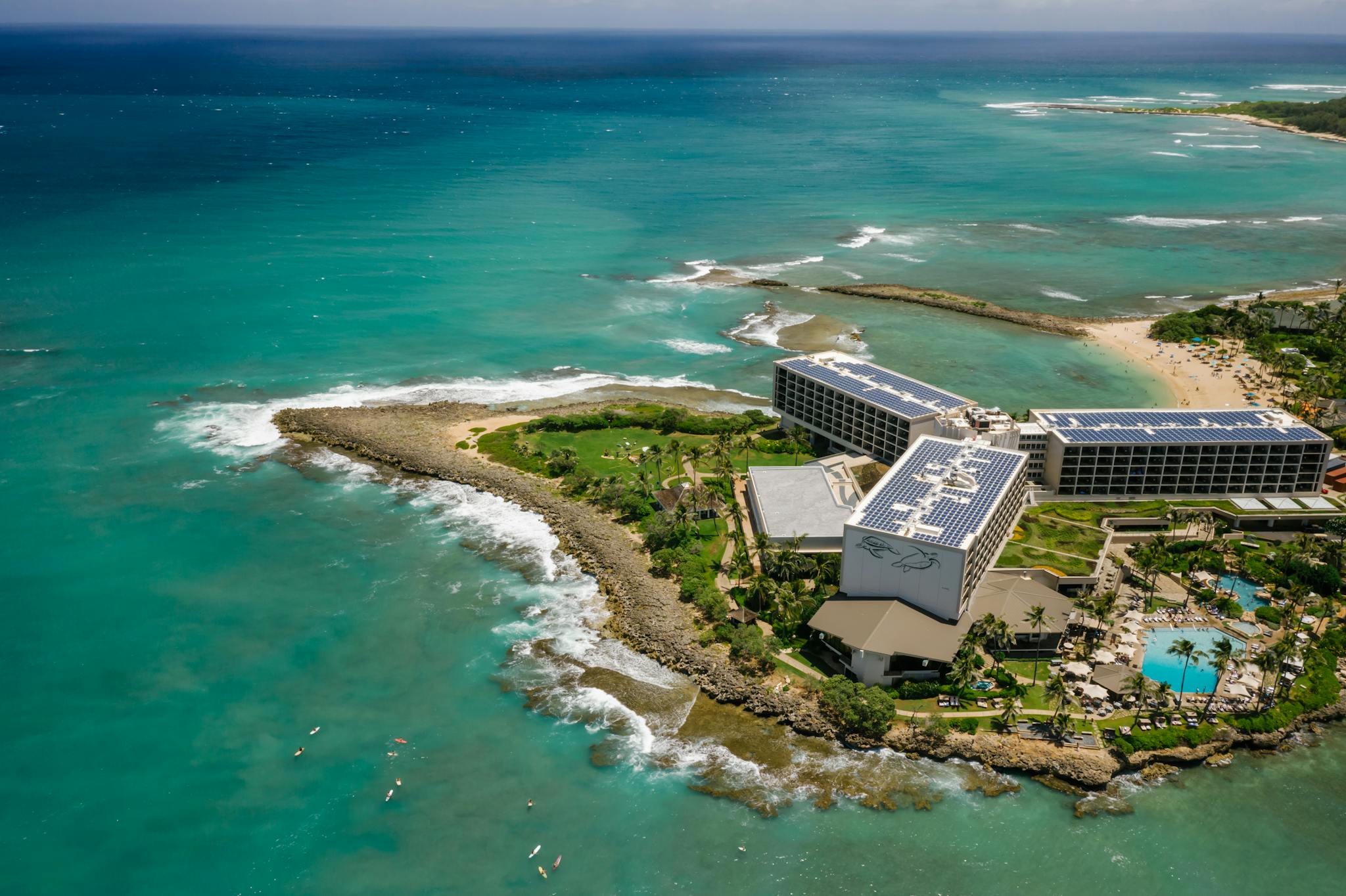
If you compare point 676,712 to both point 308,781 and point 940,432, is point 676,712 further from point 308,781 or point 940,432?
point 940,432

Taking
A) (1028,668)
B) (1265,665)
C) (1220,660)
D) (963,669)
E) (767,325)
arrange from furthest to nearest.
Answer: (767,325)
(1028,668)
(1220,660)
(963,669)
(1265,665)

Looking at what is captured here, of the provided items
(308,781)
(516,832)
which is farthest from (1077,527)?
(308,781)

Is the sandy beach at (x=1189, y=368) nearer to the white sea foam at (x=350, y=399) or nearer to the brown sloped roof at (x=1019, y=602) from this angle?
the brown sloped roof at (x=1019, y=602)

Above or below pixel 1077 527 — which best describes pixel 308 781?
below

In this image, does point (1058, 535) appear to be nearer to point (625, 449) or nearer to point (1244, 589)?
point (1244, 589)

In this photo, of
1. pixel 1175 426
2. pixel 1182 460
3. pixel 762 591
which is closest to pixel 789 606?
pixel 762 591

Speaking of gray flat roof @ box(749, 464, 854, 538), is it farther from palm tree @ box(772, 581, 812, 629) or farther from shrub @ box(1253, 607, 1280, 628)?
shrub @ box(1253, 607, 1280, 628)
